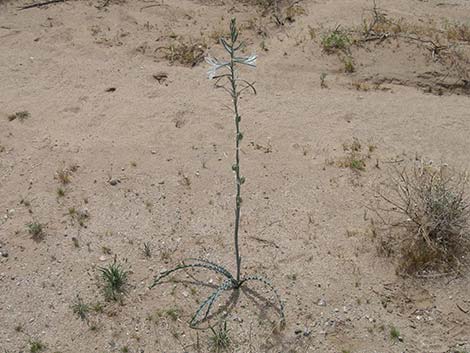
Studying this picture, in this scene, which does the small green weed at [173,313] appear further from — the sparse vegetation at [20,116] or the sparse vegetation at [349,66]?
the sparse vegetation at [349,66]

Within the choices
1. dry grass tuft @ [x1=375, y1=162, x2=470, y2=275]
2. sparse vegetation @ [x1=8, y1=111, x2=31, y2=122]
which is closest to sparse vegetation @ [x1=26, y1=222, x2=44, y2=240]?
sparse vegetation @ [x1=8, y1=111, x2=31, y2=122]

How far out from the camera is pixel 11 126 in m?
5.37

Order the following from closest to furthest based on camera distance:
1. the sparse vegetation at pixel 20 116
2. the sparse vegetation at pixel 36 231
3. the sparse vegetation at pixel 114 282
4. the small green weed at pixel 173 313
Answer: the small green weed at pixel 173 313
the sparse vegetation at pixel 114 282
the sparse vegetation at pixel 36 231
the sparse vegetation at pixel 20 116

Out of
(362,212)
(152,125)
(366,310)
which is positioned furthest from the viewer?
(152,125)

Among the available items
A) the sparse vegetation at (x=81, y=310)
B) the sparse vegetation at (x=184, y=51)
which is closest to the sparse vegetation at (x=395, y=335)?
the sparse vegetation at (x=81, y=310)

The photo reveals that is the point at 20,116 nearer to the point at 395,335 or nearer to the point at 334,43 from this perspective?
the point at 334,43

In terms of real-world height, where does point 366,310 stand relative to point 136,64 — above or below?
below

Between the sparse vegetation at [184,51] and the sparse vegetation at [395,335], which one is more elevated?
the sparse vegetation at [184,51]

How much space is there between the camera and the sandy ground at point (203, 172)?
3836 millimetres

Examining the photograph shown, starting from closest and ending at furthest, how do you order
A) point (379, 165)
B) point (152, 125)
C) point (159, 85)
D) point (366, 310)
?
1. point (366, 310)
2. point (379, 165)
3. point (152, 125)
4. point (159, 85)

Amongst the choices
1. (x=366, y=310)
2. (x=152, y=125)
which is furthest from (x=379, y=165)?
(x=152, y=125)

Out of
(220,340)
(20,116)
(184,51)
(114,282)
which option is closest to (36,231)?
(114,282)

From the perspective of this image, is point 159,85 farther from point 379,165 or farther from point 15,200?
point 379,165

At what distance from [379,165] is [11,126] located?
10.4 ft
